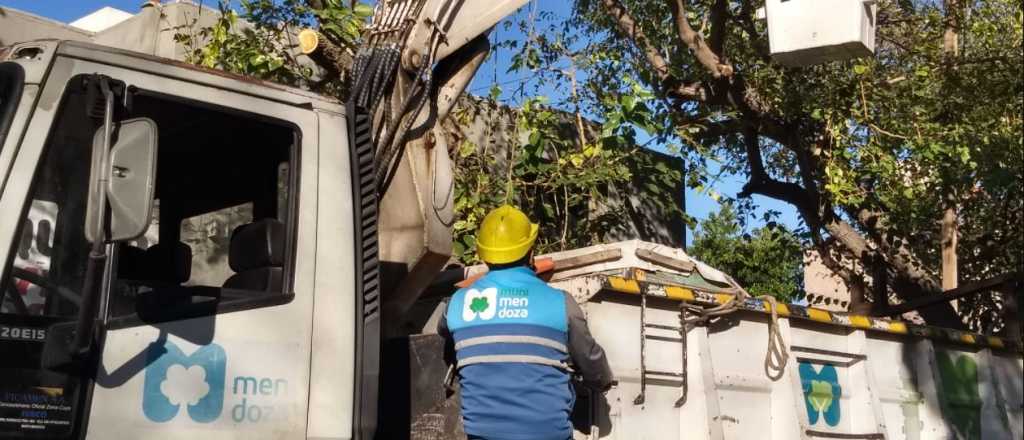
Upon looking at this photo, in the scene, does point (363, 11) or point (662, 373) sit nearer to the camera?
point (662, 373)

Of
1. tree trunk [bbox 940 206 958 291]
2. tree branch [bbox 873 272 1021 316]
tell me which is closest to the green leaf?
tree branch [bbox 873 272 1021 316]

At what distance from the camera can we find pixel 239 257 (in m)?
3.47

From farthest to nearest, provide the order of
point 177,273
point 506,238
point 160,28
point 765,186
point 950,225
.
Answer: point 765,186, point 950,225, point 160,28, point 506,238, point 177,273

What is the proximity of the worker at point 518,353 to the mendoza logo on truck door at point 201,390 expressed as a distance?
73 cm

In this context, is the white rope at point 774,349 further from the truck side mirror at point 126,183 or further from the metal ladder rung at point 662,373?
the truck side mirror at point 126,183

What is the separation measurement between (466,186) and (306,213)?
15.5 ft

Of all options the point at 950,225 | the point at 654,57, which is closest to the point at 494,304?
the point at 654,57

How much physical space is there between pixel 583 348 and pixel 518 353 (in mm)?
215

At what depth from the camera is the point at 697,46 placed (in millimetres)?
9414

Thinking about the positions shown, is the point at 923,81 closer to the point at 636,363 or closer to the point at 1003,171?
the point at 1003,171

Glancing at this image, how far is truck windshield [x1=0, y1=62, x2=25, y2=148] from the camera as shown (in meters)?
2.96

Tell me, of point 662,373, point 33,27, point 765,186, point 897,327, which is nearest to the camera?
point 662,373

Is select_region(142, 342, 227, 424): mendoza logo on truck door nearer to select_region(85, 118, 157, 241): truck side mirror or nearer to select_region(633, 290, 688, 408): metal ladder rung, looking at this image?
select_region(85, 118, 157, 241): truck side mirror

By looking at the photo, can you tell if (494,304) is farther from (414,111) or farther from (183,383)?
(183,383)
